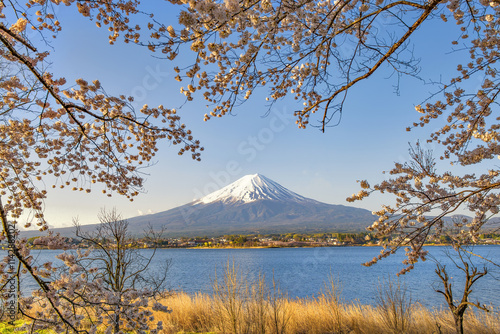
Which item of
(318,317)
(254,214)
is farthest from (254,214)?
(318,317)

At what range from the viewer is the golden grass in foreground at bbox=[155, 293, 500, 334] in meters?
4.65

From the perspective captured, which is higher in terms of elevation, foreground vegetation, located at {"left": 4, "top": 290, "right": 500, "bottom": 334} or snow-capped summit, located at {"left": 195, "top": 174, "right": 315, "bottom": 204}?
snow-capped summit, located at {"left": 195, "top": 174, "right": 315, "bottom": 204}

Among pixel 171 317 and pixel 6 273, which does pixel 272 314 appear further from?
pixel 6 273

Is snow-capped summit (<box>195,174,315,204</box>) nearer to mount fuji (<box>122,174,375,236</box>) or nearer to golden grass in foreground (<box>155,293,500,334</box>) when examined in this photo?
mount fuji (<box>122,174,375,236</box>)

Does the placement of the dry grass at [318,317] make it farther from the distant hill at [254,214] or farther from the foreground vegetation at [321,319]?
the distant hill at [254,214]

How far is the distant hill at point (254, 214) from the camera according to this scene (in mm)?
79413

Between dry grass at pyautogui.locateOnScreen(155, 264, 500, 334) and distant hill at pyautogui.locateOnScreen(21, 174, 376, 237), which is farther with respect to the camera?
distant hill at pyautogui.locateOnScreen(21, 174, 376, 237)

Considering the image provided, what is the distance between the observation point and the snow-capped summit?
101 metres

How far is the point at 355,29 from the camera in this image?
302cm

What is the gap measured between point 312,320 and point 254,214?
9289 centimetres

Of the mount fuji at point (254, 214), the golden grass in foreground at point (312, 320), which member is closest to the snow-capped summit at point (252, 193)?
the mount fuji at point (254, 214)

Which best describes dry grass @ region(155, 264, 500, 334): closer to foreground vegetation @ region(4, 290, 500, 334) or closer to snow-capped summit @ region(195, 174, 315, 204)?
foreground vegetation @ region(4, 290, 500, 334)

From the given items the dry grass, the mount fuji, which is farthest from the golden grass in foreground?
the mount fuji

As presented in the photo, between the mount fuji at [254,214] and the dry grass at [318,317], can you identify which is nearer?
the dry grass at [318,317]
